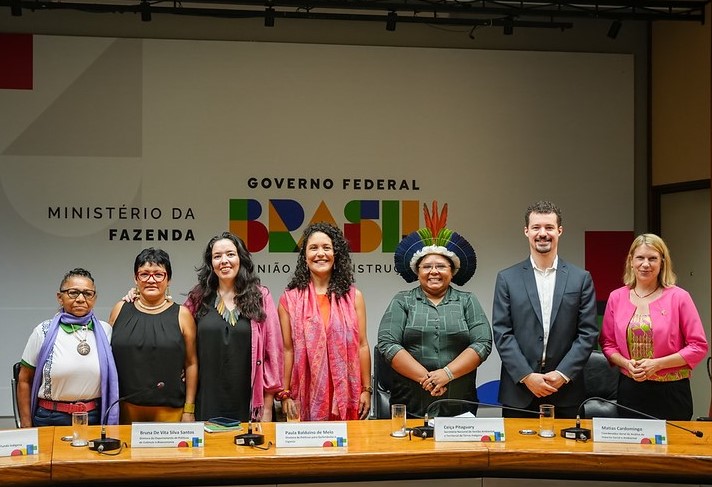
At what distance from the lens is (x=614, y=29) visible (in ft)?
22.5

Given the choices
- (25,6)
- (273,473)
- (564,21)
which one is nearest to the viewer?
(273,473)

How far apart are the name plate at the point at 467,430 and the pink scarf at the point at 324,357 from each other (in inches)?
42.2

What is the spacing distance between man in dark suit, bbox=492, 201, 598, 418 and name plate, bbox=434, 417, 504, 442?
83cm

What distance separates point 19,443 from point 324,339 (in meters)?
1.55

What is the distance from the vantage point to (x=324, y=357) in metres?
4.02

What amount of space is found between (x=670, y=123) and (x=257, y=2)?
3484mm

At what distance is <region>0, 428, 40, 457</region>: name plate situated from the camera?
2.80m

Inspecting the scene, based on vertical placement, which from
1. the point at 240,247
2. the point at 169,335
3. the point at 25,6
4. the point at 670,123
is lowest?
the point at 169,335

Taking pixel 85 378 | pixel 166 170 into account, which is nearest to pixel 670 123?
pixel 166 170

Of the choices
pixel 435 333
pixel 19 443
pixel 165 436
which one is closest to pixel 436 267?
pixel 435 333

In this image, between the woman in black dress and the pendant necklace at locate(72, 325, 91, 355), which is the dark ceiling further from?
the pendant necklace at locate(72, 325, 91, 355)

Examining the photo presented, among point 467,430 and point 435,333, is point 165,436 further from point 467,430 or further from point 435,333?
point 435,333

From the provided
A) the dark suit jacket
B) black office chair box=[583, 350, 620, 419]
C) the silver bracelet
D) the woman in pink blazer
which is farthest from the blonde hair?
the silver bracelet

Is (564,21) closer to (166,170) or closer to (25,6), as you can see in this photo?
(166,170)
